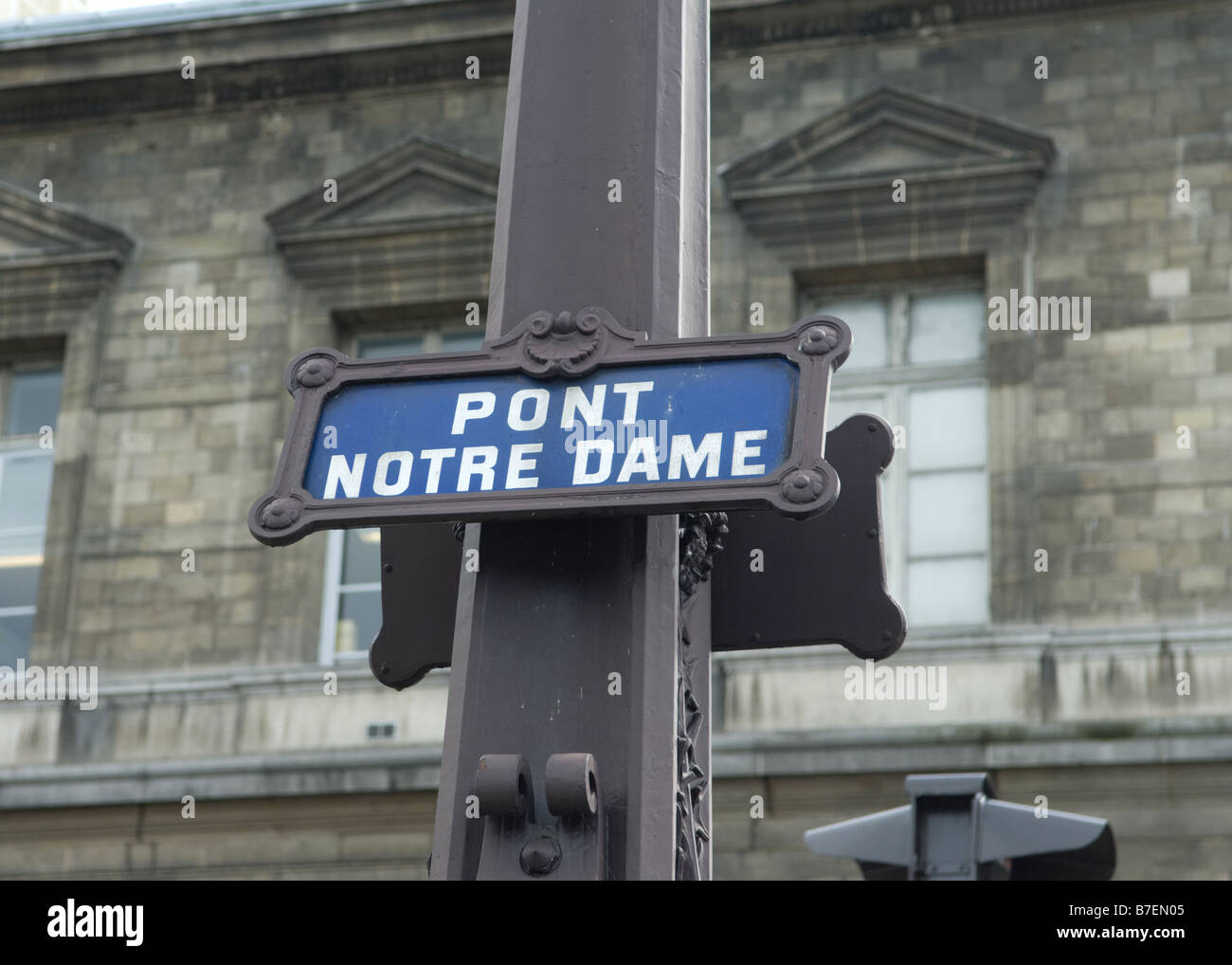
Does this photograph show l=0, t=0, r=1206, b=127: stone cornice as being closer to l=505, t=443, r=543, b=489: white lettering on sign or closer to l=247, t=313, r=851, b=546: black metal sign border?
l=247, t=313, r=851, b=546: black metal sign border

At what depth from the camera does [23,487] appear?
52.3 ft

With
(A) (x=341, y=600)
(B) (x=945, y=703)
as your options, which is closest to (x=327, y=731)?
(A) (x=341, y=600)

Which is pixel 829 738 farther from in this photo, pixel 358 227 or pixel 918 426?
pixel 358 227

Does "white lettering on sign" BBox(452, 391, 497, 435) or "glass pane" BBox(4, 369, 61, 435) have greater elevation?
"glass pane" BBox(4, 369, 61, 435)

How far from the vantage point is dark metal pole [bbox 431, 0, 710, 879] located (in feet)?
11.2

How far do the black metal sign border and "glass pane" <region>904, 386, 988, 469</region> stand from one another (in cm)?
1085

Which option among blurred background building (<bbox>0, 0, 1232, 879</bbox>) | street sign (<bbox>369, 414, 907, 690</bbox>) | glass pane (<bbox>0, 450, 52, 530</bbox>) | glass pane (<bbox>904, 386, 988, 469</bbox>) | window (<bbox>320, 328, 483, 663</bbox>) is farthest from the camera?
glass pane (<bbox>0, 450, 52, 530</bbox>)

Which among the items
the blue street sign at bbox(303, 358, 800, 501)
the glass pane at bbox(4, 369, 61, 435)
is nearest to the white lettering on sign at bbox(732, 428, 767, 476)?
the blue street sign at bbox(303, 358, 800, 501)

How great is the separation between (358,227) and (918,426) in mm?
4209

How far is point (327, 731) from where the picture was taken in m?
14.5

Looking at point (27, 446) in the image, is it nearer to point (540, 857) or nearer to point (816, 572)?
Result: point (816, 572)

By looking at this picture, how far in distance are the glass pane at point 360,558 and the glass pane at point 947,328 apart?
382 cm

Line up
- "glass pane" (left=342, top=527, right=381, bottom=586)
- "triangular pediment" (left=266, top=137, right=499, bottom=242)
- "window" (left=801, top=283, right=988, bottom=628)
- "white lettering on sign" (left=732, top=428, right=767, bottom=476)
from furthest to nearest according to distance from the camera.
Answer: "triangular pediment" (left=266, top=137, right=499, bottom=242)
"glass pane" (left=342, top=527, right=381, bottom=586)
"window" (left=801, top=283, right=988, bottom=628)
"white lettering on sign" (left=732, top=428, right=767, bottom=476)

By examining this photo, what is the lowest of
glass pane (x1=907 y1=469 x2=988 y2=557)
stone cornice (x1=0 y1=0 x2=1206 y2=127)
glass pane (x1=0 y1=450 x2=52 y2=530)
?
glass pane (x1=907 y1=469 x2=988 y2=557)
